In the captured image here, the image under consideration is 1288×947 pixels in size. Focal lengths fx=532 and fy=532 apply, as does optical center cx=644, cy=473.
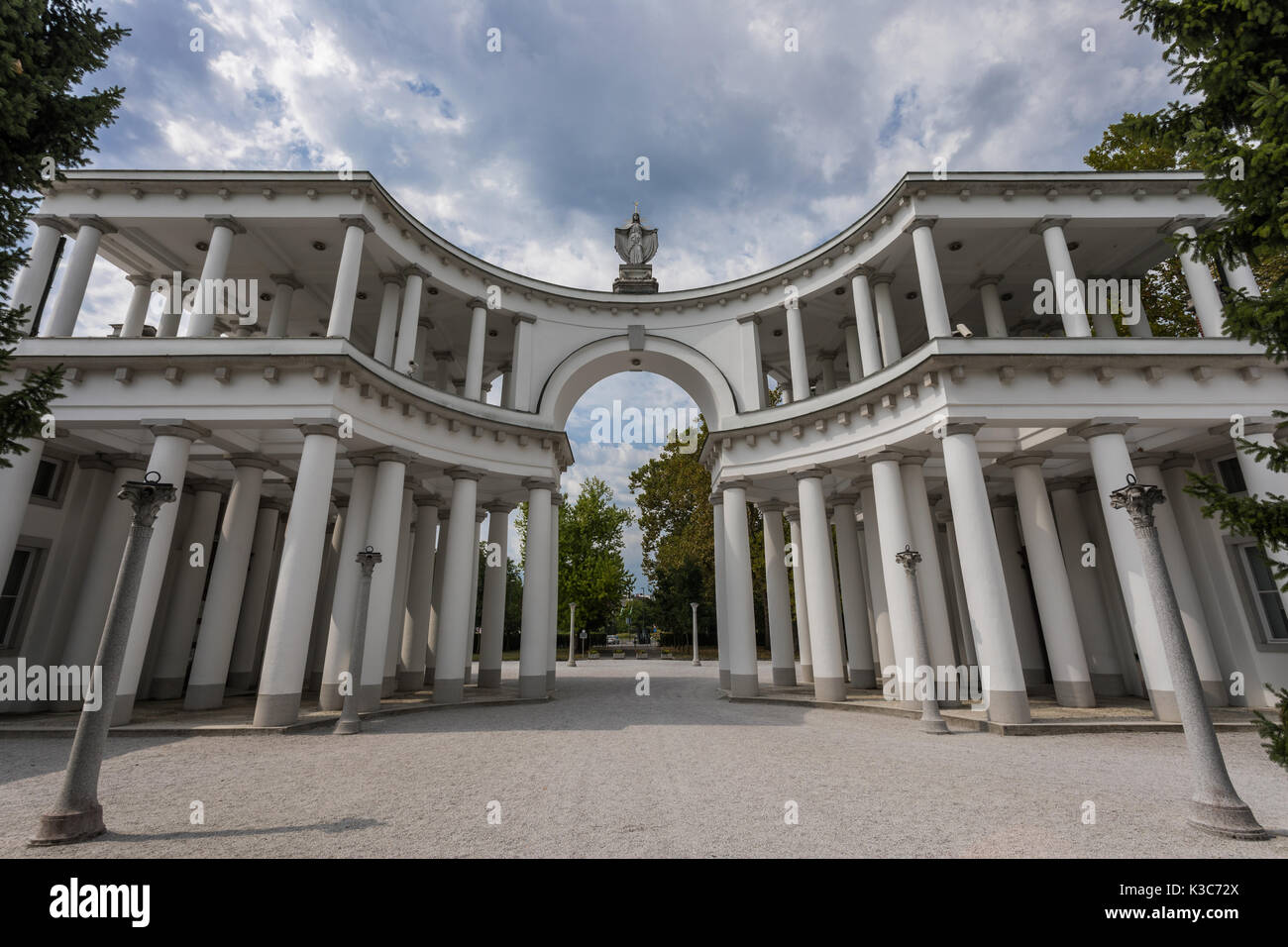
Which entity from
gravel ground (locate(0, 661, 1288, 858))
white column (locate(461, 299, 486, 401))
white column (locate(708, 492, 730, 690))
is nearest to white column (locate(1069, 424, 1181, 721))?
gravel ground (locate(0, 661, 1288, 858))

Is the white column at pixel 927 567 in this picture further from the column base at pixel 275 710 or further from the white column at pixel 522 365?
the column base at pixel 275 710

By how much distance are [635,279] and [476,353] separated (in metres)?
7.80

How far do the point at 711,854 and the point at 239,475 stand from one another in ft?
52.5

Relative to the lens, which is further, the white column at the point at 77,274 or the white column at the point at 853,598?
the white column at the point at 853,598

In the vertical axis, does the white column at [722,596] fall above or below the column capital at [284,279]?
below

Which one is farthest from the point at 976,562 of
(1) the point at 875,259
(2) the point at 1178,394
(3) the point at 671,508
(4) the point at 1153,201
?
(3) the point at 671,508

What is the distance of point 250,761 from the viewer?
8.87 metres

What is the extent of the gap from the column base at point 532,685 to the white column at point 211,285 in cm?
1294

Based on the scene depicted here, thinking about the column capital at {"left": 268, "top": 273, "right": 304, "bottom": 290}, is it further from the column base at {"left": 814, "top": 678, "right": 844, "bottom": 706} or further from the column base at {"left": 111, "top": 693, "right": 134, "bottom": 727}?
the column base at {"left": 814, "top": 678, "right": 844, "bottom": 706}

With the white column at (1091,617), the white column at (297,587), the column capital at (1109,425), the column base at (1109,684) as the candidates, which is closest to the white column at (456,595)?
the white column at (297,587)

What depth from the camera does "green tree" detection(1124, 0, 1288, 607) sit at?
214 inches

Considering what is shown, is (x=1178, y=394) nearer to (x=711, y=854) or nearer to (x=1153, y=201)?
(x=1153, y=201)

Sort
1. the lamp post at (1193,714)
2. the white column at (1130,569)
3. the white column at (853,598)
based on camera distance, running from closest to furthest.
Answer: the lamp post at (1193,714), the white column at (1130,569), the white column at (853,598)

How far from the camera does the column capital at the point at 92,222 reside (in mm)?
14352
